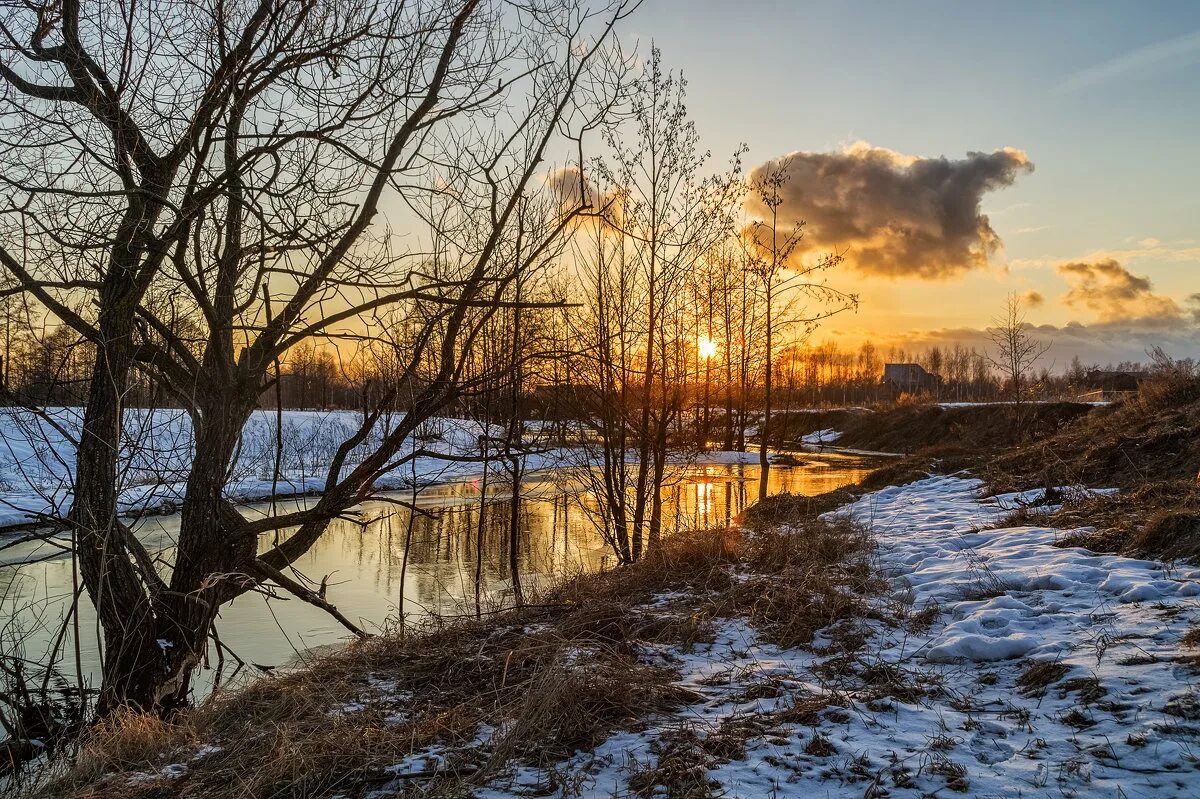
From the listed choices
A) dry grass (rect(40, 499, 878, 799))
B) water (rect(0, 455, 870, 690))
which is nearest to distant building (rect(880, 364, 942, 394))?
water (rect(0, 455, 870, 690))

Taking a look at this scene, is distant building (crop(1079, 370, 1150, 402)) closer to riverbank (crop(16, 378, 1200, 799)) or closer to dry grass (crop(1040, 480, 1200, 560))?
dry grass (crop(1040, 480, 1200, 560))

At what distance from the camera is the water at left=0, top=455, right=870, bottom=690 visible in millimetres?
7273

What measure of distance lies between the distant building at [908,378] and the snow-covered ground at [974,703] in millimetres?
81302

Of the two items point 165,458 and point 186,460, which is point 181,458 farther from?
point 186,460

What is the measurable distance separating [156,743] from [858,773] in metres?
3.63

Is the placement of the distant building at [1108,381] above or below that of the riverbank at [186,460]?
above

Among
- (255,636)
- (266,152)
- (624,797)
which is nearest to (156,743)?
(624,797)

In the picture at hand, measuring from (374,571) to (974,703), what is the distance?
9146mm

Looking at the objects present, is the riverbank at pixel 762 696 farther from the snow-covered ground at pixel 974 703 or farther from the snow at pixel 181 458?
the snow at pixel 181 458

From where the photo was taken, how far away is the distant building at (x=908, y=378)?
269ft

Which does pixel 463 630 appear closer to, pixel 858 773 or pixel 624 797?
pixel 624 797

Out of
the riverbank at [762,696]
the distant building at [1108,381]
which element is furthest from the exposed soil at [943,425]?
the riverbank at [762,696]

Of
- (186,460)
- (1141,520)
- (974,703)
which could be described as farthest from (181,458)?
(1141,520)

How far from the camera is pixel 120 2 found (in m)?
4.21
